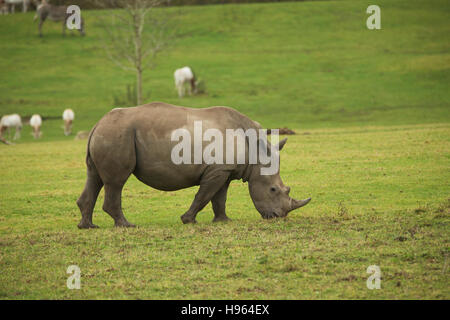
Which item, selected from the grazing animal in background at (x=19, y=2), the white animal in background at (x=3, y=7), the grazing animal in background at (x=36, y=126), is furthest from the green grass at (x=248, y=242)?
the white animal in background at (x=3, y=7)

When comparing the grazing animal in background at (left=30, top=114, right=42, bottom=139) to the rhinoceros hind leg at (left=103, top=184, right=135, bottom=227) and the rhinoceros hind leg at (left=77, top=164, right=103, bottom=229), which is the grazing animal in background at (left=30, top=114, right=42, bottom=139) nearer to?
the rhinoceros hind leg at (left=77, top=164, right=103, bottom=229)

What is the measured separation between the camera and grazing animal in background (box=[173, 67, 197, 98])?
36.9m

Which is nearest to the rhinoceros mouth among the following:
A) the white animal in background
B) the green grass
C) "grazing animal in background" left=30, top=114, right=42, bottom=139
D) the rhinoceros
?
the rhinoceros

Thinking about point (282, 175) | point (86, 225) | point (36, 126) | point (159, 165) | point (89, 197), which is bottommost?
point (36, 126)

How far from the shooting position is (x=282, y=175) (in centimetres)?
1677

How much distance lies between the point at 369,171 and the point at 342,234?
691 cm

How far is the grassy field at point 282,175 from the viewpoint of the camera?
8.12 meters

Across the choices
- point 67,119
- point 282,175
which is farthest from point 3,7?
point 282,175

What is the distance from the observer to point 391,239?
31.3 feet

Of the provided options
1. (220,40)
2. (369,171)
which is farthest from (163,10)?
(369,171)

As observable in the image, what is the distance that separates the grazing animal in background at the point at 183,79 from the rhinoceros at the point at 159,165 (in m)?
25.5

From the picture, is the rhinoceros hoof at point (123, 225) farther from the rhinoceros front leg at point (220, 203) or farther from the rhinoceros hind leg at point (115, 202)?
the rhinoceros front leg at point (220, 203)

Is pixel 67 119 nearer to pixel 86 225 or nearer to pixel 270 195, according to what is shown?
pixel 86 225

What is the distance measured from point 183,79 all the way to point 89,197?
1031 inches
